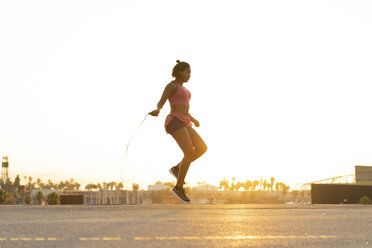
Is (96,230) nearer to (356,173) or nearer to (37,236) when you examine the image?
(37,236)

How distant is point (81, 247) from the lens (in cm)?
326

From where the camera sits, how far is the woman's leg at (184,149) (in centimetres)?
786

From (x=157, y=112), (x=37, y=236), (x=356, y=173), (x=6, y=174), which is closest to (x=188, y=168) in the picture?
(x=157, y=112)

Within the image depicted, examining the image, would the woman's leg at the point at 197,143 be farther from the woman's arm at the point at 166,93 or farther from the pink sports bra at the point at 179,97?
the woman's arm at the point at 166,93

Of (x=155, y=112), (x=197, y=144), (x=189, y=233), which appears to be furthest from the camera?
(x=197, y=144)

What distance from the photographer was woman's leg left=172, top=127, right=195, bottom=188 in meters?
7.86

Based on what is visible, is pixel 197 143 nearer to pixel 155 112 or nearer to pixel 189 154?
pixel 189 154

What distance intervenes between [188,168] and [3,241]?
4571 millimetres

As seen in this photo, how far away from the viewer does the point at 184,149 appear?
7.88 m

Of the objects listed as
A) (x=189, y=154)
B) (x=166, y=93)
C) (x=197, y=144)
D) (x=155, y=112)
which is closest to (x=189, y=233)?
(x=155, y=112)

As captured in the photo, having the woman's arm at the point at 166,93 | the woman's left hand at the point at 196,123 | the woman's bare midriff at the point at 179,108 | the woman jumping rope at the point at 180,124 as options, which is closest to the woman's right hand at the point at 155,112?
the woman's arm at the point at 166,93

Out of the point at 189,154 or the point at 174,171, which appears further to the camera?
the point at 174,171

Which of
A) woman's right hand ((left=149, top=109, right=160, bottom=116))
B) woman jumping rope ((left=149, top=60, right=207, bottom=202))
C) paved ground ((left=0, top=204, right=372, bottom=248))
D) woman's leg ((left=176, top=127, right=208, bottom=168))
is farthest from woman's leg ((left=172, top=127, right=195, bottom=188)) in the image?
paved ground ((left=0, top=204, right=372, bottom=248))

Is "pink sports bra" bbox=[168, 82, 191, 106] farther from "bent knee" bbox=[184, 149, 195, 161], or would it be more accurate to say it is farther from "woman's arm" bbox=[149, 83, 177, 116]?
"bent knee" bbox=[184, 149, 195, 161]
